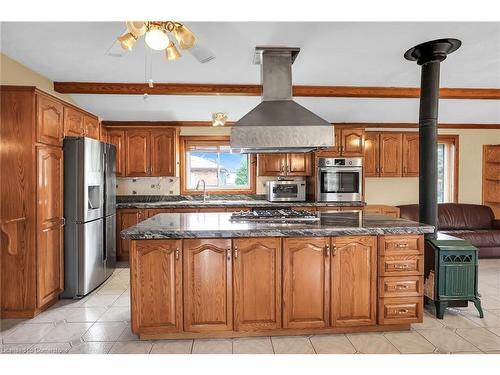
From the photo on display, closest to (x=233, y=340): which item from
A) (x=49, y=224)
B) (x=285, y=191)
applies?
(x=49, y=224)

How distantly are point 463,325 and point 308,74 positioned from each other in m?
2.82

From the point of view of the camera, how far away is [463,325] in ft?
8.94

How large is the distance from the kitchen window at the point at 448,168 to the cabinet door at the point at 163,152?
4.75 m

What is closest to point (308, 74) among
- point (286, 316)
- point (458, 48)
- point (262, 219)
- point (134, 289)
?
point (458, 48)

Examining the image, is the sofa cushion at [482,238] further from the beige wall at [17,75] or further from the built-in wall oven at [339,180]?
the beige wall at [17,75]

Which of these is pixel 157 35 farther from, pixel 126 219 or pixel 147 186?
pixel 147 186

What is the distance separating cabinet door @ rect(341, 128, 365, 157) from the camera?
528 cm

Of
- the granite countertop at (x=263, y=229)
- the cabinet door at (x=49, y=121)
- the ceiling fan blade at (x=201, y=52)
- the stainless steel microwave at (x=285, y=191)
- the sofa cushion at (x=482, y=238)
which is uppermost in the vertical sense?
the ceiling fan blade at (x=201, y=52)

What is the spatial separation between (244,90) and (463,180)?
4507 millimetres

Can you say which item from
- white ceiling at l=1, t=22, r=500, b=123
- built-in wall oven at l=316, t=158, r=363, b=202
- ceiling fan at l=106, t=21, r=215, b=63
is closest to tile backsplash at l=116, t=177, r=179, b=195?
white ceiling at l=1, t=22, r=500, b=123

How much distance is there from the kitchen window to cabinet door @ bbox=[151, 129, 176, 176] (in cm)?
475

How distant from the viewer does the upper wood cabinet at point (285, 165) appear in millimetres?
5332

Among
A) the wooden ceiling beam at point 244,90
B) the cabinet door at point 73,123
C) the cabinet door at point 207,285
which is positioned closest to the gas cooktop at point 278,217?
the cabinet door at point 207,285
